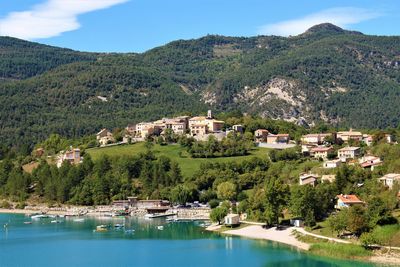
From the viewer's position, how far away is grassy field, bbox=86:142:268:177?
104 meters

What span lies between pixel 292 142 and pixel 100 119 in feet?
243

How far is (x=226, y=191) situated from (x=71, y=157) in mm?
36150

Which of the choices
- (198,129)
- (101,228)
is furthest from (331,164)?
(198,129)

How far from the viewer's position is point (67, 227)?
3187 inches

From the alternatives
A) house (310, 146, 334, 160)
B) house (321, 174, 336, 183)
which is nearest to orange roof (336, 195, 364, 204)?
house (321, 174, 336, 183)

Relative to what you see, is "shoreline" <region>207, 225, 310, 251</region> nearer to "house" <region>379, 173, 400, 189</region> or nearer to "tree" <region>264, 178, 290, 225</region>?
"tree" <region>264, 178, 290, 225</region>

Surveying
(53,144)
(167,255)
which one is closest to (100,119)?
(53,144)

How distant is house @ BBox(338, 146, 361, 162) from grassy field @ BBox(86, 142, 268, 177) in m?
12.2

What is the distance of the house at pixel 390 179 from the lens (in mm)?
69431

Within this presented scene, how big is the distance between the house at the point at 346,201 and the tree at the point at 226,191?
21.5m

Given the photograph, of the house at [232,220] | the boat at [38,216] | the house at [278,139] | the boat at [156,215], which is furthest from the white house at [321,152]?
the boat at [38,216]

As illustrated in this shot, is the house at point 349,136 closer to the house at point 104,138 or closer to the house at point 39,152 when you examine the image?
the house at point 104,138

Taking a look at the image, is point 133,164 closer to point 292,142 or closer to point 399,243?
point 292,142

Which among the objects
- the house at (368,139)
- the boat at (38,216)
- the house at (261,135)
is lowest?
the boat at (38,216)
